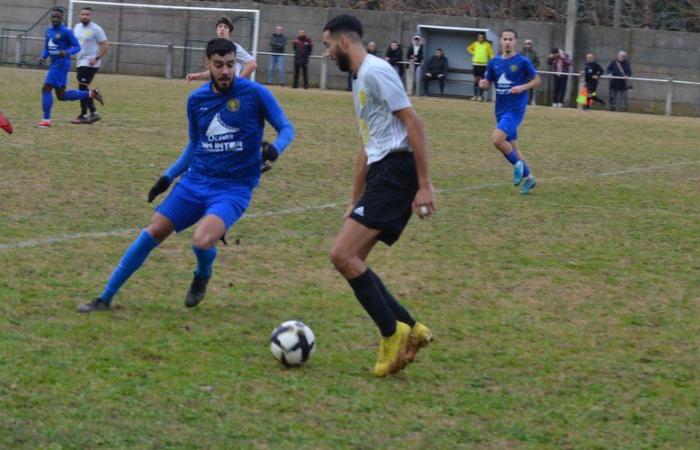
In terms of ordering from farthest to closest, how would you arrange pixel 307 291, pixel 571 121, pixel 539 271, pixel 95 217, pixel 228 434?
pixel 571 121 < pixel 95 217 < pixel 539 271 < pixel 307 291 < pixel 228 434

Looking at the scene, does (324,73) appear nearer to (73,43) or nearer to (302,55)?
(302,55)

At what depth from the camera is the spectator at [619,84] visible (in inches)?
1190

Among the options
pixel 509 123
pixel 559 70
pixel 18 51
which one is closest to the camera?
pixel 509 123

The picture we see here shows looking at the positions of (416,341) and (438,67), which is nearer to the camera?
(416,341)

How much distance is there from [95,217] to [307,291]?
303cm

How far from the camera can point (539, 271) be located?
8.57 m

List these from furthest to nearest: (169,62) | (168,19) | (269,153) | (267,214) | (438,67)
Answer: (168,19) < (169,62) < (438,67) < (267,214) < (269,153)

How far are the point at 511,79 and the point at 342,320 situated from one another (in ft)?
22.4

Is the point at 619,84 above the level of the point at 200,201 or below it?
above

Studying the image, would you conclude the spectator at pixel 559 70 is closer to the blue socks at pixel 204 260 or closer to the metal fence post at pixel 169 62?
the metal fence post at pixel 169 62

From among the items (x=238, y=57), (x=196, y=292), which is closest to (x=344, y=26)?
(x=196, y=292)

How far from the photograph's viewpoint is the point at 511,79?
13.1 meters

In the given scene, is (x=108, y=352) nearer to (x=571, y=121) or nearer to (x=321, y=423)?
(x=321, y=423)

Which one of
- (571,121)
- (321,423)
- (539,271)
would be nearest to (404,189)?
(321,423)
